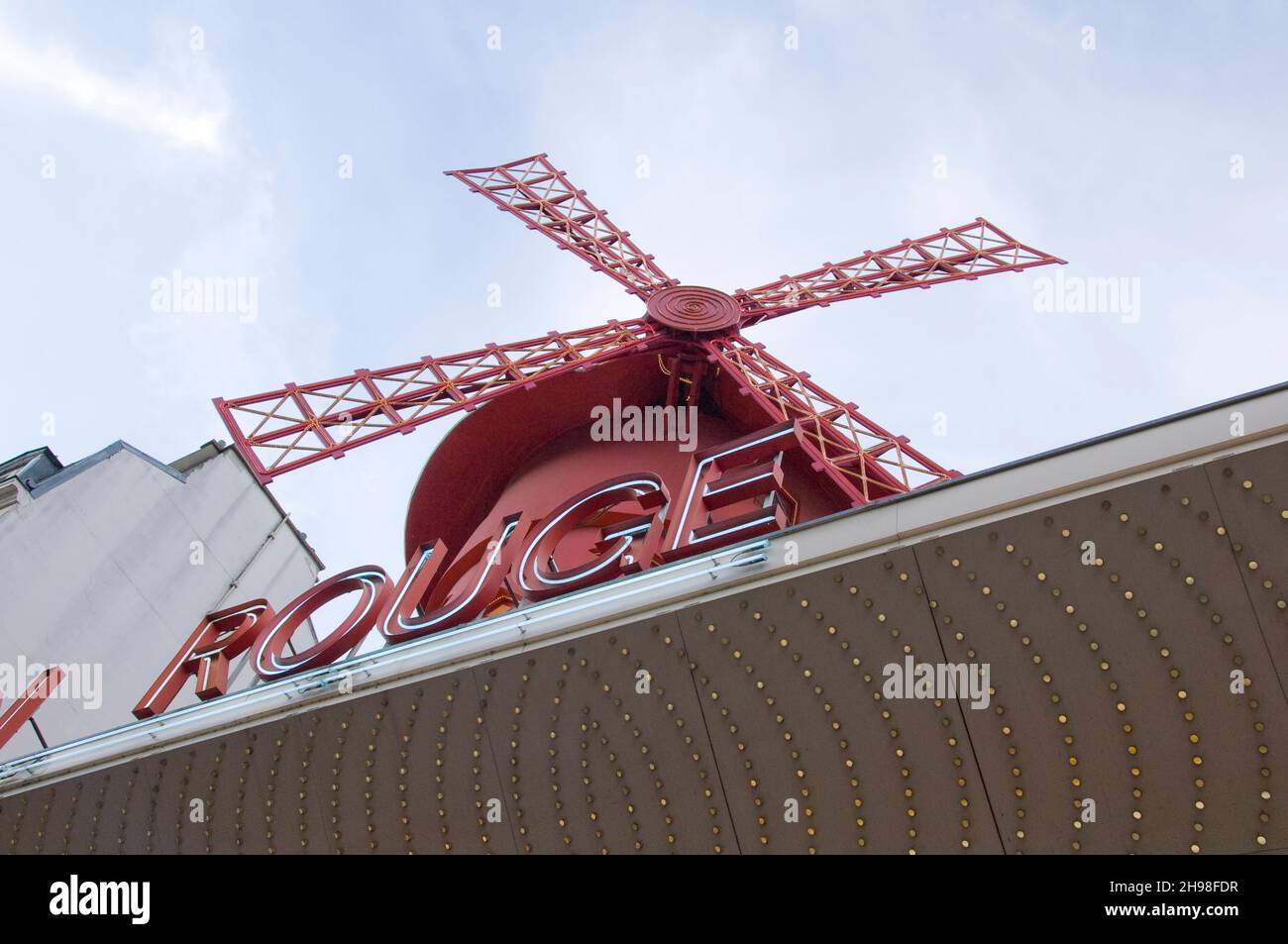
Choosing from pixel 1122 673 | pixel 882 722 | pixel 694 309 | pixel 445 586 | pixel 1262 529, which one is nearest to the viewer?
pixel 1262 529

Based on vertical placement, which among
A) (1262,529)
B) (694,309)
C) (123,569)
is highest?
(694,309)

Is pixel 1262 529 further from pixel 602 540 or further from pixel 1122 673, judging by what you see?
pixel 602 540

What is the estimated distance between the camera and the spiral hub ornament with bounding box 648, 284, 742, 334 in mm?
→ 6898

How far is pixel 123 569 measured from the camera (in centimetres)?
925

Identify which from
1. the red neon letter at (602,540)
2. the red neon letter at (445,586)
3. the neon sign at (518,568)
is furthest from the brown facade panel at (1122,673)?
the red neon letter at (445,586)

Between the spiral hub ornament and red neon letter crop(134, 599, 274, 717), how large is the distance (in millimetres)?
3170

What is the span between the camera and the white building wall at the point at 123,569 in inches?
324

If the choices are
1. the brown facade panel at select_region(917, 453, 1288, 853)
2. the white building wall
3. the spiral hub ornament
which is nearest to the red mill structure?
the brown facade panel at select_region(917, 453, 1288, 853)

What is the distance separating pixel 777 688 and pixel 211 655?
2.70m

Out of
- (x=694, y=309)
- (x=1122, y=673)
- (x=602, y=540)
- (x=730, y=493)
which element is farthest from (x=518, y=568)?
(x=694, y=309)

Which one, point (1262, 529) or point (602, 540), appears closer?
point (1262, 529)

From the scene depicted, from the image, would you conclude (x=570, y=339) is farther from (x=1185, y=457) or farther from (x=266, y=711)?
(x=1185, y=457)
